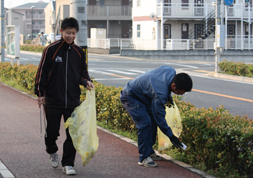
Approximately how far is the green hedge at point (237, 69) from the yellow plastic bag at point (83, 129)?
13388mm

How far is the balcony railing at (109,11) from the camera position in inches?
1838

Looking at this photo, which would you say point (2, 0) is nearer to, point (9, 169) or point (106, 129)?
point (106, 129)

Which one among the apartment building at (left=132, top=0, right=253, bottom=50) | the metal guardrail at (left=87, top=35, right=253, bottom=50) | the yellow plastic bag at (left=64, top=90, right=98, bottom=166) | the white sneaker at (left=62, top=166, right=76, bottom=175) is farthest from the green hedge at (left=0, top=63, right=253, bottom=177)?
the apartment building at (left=132, top=0, right=253, bottom=50)

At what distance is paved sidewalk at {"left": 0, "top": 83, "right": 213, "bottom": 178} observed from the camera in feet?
16.2

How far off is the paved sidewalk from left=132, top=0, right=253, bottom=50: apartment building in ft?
90.3

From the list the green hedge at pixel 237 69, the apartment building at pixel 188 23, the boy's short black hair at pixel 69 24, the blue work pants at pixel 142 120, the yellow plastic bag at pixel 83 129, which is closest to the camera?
the boy's short black hair at pixel 69 24

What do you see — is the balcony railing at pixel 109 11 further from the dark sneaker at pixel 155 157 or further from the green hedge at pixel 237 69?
the dark sneaker at pixel 155 157

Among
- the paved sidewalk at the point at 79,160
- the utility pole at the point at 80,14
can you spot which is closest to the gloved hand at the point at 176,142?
the paved sidewalk at the point at 79,160

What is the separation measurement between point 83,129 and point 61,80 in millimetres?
640

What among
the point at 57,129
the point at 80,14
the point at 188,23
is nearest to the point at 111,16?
the point at 188,23

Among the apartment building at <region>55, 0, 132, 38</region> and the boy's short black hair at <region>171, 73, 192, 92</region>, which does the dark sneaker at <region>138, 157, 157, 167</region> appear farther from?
the apartment building at <region>55, 0, 132, 38</region>

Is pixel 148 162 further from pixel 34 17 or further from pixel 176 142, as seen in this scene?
pixel 34 17

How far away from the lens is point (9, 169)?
5094 millimetres

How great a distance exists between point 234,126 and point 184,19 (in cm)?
3290
